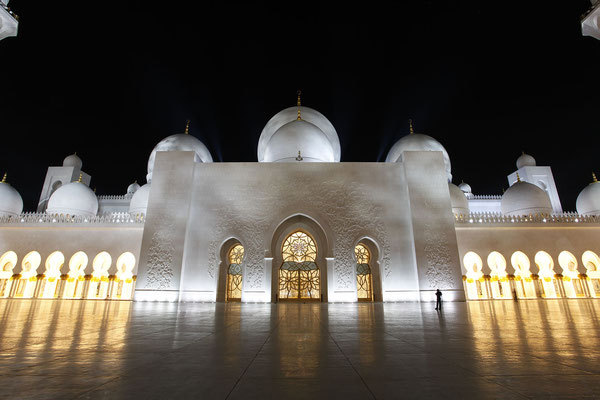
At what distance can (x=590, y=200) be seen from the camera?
49.5 ft

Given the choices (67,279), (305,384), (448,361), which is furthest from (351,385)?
(67,279)

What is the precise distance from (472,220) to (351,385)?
1242 cm

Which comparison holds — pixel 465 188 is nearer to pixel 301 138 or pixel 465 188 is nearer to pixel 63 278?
pixel 301 138

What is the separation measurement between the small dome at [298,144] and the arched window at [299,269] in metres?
3.84

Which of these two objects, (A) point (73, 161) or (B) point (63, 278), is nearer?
(B) point (63, 278)

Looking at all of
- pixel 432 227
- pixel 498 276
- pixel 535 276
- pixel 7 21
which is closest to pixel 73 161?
pixel 7 21

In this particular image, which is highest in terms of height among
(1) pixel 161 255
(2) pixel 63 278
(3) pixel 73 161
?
(3) pixel 73 161

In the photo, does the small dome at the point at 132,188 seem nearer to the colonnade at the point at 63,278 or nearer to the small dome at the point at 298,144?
the colonnade at the point at 63,278

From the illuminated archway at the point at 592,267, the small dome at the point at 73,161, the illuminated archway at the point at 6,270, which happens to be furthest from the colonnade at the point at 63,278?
the illuminated archway at the point at 592,267

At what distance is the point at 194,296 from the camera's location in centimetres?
960

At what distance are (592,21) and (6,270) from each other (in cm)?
2408

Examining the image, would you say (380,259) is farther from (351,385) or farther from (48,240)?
(48,240)

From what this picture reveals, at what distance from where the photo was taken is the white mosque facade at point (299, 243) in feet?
32.1

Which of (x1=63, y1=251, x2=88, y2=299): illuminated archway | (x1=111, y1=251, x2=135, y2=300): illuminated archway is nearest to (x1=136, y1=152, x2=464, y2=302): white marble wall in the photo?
(x1=111, y1=251, x2=135, y2=300): illuminated archway
